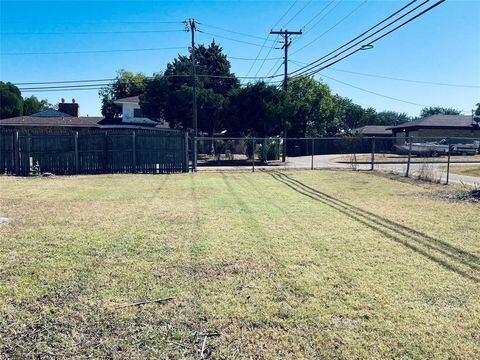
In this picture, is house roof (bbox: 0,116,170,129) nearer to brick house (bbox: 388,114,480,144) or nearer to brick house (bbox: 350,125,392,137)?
brick house (bbox: 388,114,480,144)

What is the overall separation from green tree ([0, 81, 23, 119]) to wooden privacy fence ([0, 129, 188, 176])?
41.6 meters

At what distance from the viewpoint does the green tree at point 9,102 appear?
53.0 metres

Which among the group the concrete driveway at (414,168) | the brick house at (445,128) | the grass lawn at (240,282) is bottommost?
the grass lawn at (240,282)

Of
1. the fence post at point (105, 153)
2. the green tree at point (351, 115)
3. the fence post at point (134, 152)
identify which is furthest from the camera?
the green tree at point (351, 115)

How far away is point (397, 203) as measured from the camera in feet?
34.2

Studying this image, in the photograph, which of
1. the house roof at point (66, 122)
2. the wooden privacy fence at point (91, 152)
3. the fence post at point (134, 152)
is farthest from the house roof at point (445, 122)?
the fence post at point (134, 152)

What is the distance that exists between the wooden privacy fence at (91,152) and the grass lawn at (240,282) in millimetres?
9734

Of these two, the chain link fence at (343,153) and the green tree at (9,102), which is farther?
the green tree at (9,102)

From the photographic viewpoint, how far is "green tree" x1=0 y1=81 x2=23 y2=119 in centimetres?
5300

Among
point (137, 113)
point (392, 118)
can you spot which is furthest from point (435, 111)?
point (137, 113)

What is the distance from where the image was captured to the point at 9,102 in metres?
53.8

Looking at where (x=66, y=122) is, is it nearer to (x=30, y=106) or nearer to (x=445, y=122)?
(x=30, y=106)

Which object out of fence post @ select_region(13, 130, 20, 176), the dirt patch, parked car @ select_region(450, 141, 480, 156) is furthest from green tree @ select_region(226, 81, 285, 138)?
the dirt patch

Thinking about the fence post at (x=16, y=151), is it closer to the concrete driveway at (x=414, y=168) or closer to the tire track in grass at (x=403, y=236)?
the tire track in grass at (x=403, y=236)
